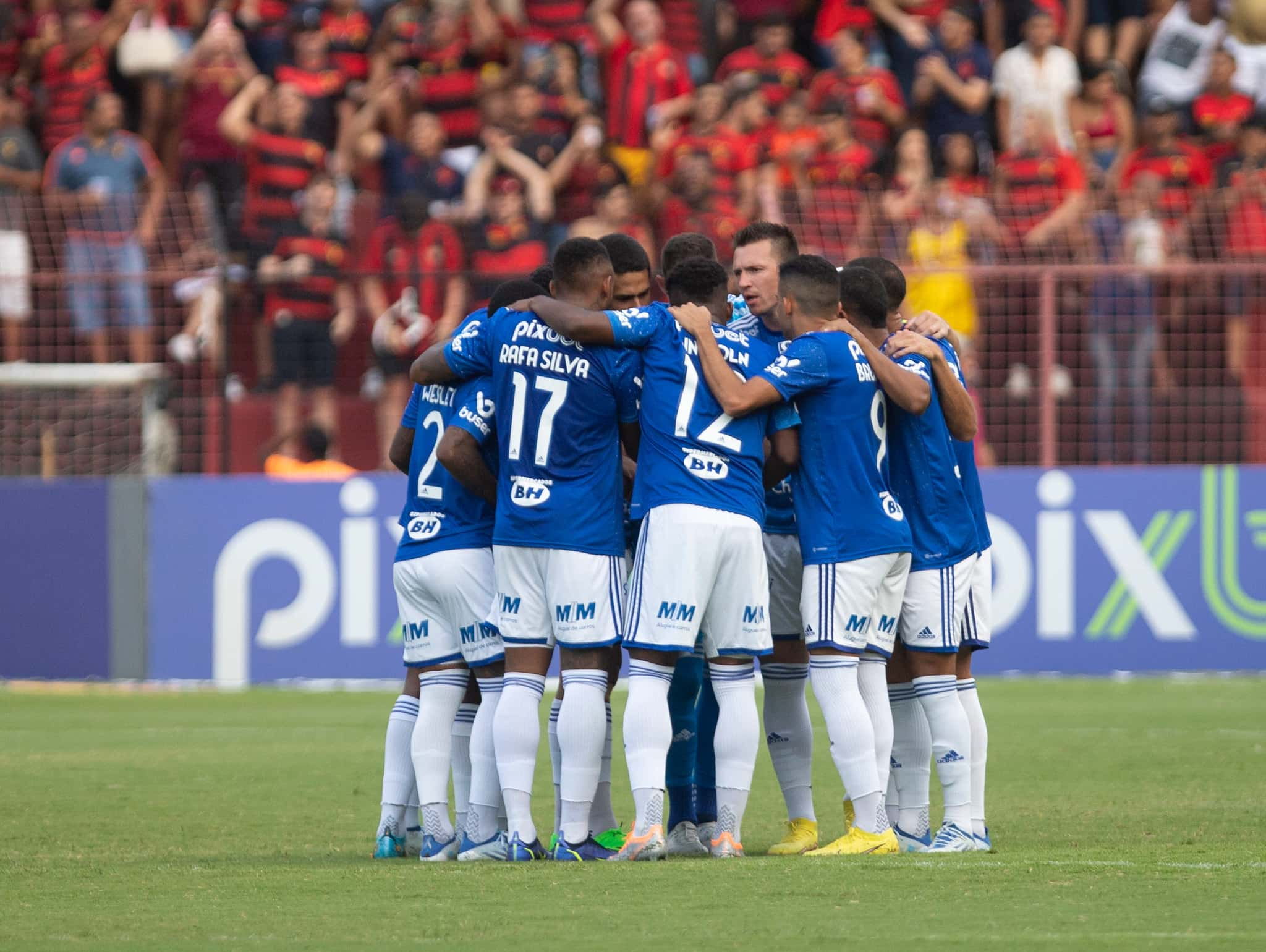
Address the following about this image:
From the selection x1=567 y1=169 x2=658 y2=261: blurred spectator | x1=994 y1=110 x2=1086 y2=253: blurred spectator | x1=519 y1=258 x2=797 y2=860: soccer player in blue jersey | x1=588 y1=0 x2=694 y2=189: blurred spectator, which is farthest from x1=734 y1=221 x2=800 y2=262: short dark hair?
x1=588 y1=0 x2=694 y2=189: blurred spectator

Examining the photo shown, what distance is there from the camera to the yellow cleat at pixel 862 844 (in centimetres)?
689

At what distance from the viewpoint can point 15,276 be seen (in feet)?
48.8

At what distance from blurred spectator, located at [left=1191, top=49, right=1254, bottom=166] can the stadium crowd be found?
0.02 meters

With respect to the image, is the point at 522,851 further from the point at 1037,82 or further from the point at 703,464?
the point at 1037,82

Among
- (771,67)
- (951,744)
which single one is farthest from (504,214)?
(951,744)

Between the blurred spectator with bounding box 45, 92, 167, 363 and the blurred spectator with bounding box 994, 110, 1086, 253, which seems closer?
the blurred spectator with bounding box 45, 92, 167, 363

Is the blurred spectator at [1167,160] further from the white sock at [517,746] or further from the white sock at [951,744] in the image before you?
the white sock at [517,746]

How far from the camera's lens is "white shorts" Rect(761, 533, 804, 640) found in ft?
24.5

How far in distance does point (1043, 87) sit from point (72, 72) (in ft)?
28.1

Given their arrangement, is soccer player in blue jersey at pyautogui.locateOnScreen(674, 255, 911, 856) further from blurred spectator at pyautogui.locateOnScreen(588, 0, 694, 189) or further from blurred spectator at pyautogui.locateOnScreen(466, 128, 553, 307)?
blurred spectator at pyautogui.locateOnScreen(588, 0, 694, 189)

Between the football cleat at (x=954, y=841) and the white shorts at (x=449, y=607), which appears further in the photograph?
the white shorts at (x=449, y=607)

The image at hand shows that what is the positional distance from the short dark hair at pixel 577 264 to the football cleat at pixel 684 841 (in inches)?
80.4

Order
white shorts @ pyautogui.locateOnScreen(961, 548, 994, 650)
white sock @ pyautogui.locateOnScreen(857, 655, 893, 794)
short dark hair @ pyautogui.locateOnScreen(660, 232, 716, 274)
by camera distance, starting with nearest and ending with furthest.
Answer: white sock @ pyautogui.locateOnScreen(857, 655, 893, 794) → white shorts @ pyautogui.locateOnScreen(961, 548, 994, 650) → short dark hair @ pyautogui.locateOnScreen(660, 232, 716, 274)

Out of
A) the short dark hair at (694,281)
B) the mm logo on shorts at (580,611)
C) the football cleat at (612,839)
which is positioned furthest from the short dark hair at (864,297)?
the football cleat at (612,839)
